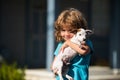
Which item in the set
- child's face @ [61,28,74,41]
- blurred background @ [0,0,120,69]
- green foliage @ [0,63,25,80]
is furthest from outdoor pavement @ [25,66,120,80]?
child's face @ [61,28,74,41]

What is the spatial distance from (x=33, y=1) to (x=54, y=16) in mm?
3509

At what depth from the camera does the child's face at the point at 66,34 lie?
388cm

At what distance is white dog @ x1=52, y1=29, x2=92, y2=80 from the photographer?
3.80 m

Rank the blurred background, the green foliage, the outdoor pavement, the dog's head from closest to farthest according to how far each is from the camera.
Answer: the dog's head < the green foliage < the outdoor pavement < the blurred background

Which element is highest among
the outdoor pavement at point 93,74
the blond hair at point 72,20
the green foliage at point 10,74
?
the blond hair at point 72,20

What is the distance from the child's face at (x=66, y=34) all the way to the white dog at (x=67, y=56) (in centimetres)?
6

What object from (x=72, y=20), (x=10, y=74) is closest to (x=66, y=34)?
(x=72, y=20)

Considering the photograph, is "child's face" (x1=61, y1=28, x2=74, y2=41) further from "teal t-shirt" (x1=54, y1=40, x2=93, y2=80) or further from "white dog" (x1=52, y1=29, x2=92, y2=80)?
"teal t-shirt" (x1=54, y1=40, x2=93, y2=80)

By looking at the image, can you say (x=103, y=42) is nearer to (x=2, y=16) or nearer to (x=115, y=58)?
(x=115, y=58)

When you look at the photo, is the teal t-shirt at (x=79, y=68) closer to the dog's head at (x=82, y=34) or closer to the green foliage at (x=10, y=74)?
the dog's head at (x=82, y=34)

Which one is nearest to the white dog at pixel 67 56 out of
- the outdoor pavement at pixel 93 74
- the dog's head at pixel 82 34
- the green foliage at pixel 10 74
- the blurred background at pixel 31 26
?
the dog's head at pixel 82 34

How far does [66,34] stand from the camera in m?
3.89

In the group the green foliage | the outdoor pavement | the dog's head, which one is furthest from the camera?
the outdoor pavement

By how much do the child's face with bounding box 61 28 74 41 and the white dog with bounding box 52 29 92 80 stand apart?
6cm
